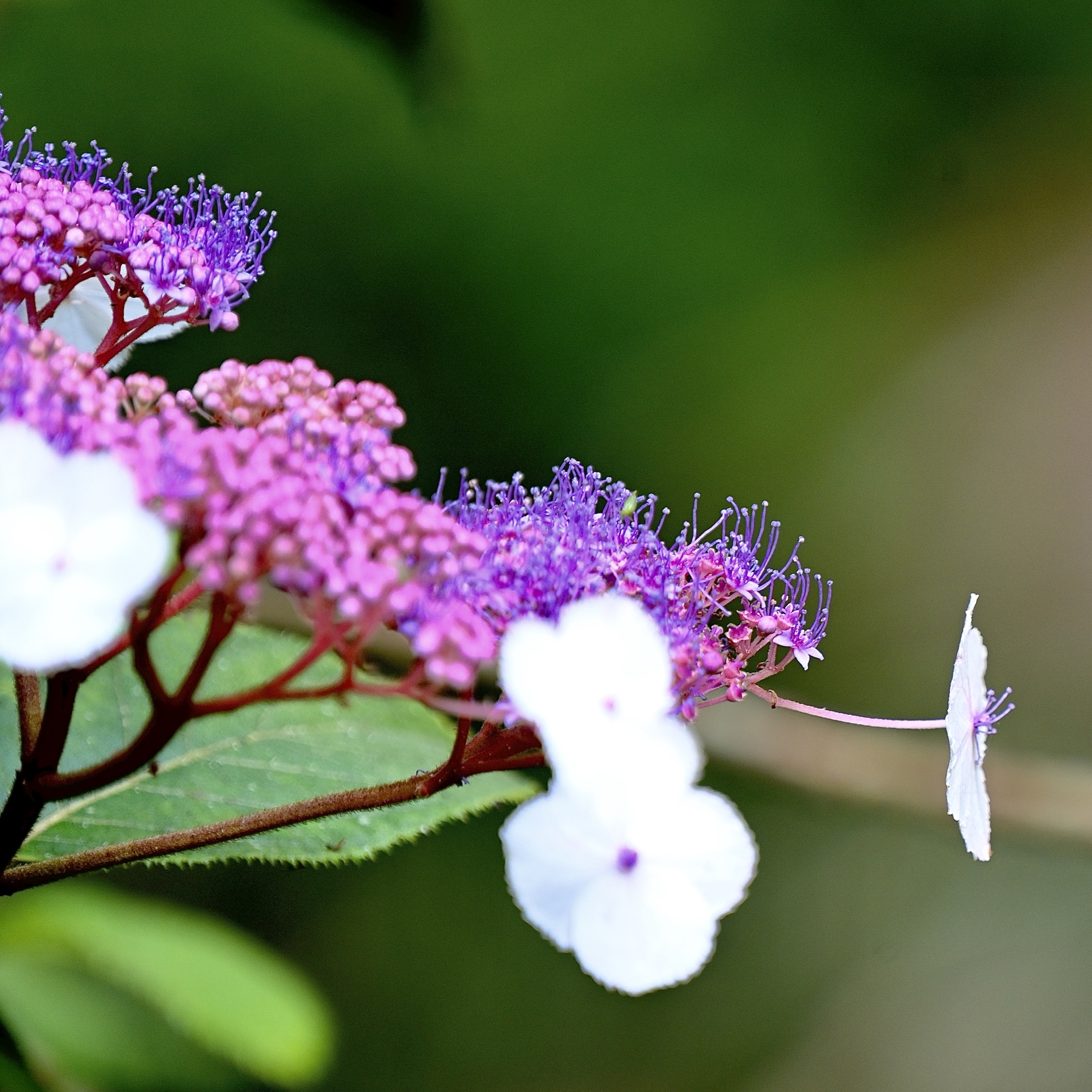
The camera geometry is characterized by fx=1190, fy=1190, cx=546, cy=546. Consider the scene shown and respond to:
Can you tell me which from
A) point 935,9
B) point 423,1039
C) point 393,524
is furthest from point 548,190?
point 393,524

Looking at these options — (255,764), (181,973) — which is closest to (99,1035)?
(181,973)

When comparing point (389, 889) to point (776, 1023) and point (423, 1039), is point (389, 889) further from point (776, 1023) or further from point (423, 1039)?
point (776, 1023)

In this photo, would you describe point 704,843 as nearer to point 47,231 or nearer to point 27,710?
point 27,710

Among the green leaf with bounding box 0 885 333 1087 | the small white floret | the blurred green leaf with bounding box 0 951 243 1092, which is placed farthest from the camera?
the blurred green leaf with bounding box 0 951 243 1092

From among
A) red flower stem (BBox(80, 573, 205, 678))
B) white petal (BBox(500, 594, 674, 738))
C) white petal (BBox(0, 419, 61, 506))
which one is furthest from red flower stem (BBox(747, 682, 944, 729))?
white petal (BBox(0, 419, 61, 506))

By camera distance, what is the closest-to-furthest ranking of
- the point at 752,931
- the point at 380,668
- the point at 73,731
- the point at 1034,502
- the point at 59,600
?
the point at 59,600 < the point at 73,731 < the point at 380,668 < the point at 752,931 < the point at 1034,502

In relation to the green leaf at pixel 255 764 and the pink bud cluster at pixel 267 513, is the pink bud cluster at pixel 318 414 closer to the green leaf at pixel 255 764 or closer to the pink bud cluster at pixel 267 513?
the pink bud cluster at pixel 267 513

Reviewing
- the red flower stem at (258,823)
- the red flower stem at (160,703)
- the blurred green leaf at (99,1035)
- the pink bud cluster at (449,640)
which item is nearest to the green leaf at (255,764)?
the red flower stem at (258,823)

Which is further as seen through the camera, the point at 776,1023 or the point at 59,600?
the point at 776,1023

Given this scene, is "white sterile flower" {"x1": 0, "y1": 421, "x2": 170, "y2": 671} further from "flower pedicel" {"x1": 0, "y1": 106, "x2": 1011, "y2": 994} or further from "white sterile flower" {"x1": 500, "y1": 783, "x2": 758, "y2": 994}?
"white sterile flower" {"x1": 500, "y1": 783, "x2": 758, "y2": 994}
